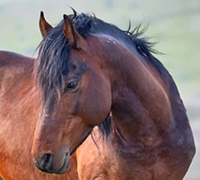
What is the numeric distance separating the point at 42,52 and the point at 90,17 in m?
0.51

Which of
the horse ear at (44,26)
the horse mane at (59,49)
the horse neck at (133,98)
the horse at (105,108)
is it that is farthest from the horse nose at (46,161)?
the horse ear at (44,26)

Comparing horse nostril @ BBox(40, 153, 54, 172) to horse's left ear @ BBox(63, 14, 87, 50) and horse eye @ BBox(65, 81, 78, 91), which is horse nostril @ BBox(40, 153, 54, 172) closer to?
horse eye @ BBox(65, 81, 78, 91)

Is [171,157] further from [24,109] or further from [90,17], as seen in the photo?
[24,109]

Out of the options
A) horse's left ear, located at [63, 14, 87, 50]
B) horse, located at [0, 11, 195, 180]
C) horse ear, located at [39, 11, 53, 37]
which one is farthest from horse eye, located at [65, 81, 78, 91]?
horse ear, located at [39, 11, 53, 37]

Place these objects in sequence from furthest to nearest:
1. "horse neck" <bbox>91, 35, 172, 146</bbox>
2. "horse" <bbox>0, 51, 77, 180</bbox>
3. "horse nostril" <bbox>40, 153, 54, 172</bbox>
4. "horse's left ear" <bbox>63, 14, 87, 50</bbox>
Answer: "horse" <bbox>0, 51, 77, 180</bbox>
"horse neck" <bbox>91, 35, 172, 146</bbox>
"horse's left ear" <bbox>63, 14, 87, 50</bbox>
"horse nostril" <bbox>40, 153, 54, 172</bbox>

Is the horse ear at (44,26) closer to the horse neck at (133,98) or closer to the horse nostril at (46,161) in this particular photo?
the horse neck at (133,98)

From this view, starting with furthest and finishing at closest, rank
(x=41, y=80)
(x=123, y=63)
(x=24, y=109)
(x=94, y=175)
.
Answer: (x=24, y=109), (x=94, y=175), (x=123, y=63), (x=41, y=80)

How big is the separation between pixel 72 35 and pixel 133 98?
2.00 feet

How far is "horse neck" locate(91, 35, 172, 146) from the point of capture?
3.84 m

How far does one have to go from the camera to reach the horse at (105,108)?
356 cm

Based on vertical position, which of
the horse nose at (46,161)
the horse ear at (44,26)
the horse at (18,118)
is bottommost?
the horse at (18,118)

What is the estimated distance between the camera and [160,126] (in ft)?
13.3

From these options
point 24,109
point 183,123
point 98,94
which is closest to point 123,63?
point 98,94

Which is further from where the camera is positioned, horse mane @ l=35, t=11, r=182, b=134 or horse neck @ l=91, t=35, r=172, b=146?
horse neck @ l=91, t=35, r=172, b=146
